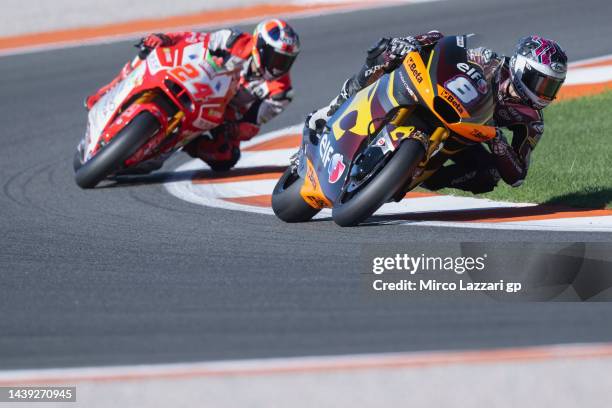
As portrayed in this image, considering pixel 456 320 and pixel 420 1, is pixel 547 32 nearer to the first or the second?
pixel 420 1

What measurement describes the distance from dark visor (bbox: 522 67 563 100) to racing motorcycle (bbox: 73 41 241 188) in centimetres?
293

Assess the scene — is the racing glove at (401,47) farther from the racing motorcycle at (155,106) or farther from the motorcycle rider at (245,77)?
the racing motorcycle at (155,106)

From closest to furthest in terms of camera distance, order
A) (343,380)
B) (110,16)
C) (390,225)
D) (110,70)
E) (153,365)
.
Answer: (343,380)
(153,365)
(390,225)
(110,70)
(110,16)

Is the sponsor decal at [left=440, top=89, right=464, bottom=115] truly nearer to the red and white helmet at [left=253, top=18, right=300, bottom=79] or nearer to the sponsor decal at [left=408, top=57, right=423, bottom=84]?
the sponsor decal at [left=408, top=57, right=423, bottom=84]

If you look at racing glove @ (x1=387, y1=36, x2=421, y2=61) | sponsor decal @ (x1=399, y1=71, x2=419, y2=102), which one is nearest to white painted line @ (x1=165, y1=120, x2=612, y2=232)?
sponsor decal @ (x1=399, y1=71, x2=419, y2=102)

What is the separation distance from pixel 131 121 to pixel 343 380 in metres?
5.50

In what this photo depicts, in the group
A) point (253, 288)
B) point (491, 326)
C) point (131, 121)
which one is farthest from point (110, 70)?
point (491, 326)

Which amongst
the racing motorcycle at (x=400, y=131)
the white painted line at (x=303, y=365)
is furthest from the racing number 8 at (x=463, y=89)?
the white painted line at (x=303, y=365)

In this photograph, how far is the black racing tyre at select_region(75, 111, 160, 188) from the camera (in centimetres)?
1002

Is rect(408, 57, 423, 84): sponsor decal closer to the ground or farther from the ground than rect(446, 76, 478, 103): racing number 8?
farther from the ground

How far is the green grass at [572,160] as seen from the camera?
914cm

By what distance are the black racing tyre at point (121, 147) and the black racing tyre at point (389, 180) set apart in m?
2.82

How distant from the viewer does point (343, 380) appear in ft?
16.4

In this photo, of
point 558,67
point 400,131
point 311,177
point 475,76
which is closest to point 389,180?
point 400,131
